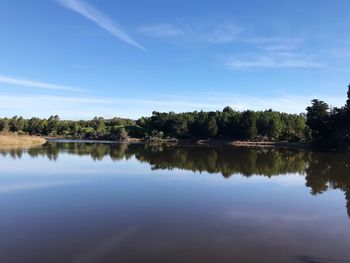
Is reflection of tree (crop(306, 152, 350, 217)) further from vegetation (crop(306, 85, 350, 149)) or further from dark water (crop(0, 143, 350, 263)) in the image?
vegetation (crop(306, 85, 350, 149))

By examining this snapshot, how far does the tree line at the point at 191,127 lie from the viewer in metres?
85.6

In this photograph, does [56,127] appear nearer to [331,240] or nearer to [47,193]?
[47,193]

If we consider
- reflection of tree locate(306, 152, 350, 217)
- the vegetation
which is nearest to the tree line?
the vegetation

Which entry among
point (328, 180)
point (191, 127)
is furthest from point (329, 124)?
point (191, 127)

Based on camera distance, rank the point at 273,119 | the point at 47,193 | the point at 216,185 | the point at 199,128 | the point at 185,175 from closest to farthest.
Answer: the point at 47,193, the point at 216,185, the point at 185,175, the point at 273,119, the point at 199,128

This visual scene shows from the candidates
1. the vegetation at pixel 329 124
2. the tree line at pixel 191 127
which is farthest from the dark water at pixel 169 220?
the tree line at pixel 191 127

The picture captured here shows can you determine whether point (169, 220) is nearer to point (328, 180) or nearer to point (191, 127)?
point (328, 180)

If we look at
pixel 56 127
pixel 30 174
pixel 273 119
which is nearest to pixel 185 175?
pixel 30 174

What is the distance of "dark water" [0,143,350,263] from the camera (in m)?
8.60

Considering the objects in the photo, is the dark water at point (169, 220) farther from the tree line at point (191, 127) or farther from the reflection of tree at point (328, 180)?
the tree line at point (191, 127)

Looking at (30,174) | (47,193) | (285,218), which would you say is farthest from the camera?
(30,174)

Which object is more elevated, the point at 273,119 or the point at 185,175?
the point at 273,119

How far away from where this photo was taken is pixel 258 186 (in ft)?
65.5

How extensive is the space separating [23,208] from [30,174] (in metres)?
9.96
